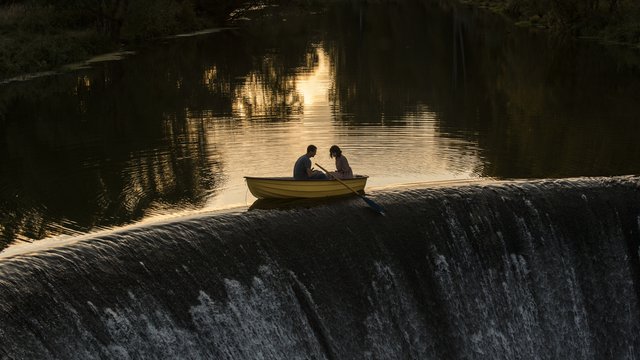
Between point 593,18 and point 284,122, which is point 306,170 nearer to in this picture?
point 284,122

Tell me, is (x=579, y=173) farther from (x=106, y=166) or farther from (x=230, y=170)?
(x=106, y=166)

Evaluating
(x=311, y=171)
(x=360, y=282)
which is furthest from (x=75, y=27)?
(x=360, y=282)

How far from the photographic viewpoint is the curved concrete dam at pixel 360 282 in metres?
15.8

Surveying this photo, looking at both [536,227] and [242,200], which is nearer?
[536,227]

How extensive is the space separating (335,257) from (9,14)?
174ft

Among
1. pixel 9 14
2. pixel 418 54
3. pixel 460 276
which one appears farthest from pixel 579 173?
pixel 9 14

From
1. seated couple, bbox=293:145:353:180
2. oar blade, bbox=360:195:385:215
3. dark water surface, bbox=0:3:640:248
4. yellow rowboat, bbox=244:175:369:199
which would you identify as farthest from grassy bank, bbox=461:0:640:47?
oar blade, bbox=360:195:385:215

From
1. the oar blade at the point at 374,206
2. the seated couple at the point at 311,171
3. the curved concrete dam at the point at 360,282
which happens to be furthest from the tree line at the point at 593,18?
the oar blade at the point at 374,206

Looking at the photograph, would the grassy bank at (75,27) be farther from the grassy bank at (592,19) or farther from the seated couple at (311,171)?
the seated couple at (311,171)

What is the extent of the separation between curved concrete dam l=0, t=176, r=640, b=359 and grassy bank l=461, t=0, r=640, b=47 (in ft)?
139

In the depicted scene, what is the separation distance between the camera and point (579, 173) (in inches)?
1071

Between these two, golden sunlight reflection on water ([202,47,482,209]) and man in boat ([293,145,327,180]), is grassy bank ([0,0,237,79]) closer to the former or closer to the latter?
golden sunlight reflection on water ([202,47,482,209])

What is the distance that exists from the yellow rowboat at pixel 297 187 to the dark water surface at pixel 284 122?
1606 mm

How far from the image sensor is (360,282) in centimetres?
1927
